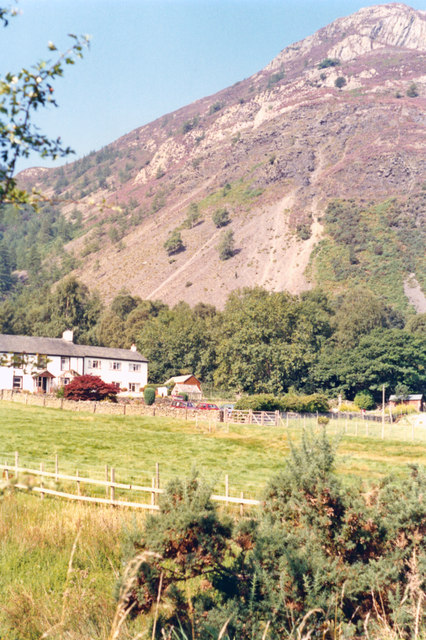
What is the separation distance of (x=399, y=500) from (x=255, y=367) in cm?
6842

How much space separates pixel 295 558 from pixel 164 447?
29.9 meters

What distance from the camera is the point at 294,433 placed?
4322 cm

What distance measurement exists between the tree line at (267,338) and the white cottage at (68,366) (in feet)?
38.9

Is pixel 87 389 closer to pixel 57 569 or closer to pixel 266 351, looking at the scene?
pixel 266 351

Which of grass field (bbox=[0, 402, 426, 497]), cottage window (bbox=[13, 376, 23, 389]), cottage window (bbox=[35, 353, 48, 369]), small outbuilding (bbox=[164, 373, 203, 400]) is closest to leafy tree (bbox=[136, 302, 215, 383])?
small outbuilding (bbox=[164, 373, 203, 400])

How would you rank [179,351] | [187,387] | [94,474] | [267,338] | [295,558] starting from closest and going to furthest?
[295,558] < [94,474] < [267,338] < [187,387] < [179,351]

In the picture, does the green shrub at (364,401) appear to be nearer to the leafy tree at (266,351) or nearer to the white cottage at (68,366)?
the leafy tree at (266,351)

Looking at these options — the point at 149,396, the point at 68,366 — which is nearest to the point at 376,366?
the point at 149,396

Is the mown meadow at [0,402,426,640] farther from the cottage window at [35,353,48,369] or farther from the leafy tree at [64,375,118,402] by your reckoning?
the leafy tree at [64,375,118,402]

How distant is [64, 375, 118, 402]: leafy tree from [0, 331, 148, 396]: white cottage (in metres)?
9.38

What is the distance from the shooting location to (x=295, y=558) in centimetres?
851

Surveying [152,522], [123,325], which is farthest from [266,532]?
[123,325]

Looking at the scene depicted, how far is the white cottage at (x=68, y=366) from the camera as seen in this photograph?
7044cm

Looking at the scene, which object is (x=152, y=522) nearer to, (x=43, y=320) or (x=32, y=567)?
(x=32, y=567)
